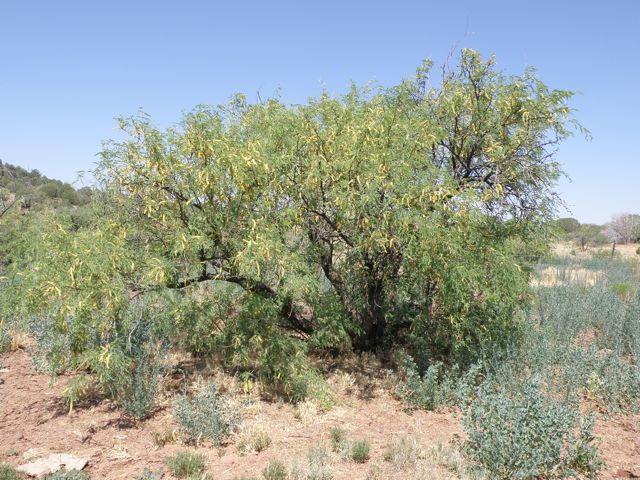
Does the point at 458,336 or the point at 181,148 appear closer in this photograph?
the point at 181,148

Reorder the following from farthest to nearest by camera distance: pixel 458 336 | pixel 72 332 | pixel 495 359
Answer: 1. pixel 495 359
2. pixel 458 336
3. pixel 72 332

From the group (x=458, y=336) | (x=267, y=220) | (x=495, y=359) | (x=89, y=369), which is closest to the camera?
(x=267, y=220)

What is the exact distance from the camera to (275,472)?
416 cm

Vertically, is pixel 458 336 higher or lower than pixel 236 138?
lower

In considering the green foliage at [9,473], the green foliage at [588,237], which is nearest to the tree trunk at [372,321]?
the green foliage at [9,473]

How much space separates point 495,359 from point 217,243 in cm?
367

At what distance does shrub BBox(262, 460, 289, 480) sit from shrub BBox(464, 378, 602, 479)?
167 centimetres

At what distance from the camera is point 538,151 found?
20.7ft

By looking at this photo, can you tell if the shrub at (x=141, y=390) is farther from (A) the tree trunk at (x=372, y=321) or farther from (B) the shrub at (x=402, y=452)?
(A) the tree trunk at (x=372, y=321)

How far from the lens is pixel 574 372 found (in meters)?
6.05

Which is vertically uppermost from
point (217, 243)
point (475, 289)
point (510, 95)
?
point (510, 95)

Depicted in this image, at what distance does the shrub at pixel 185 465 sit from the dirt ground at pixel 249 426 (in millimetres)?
119

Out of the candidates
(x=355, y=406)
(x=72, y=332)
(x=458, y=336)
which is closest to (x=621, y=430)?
(x=458, y=336)

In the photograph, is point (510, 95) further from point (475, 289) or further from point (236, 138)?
point (236, 138)
